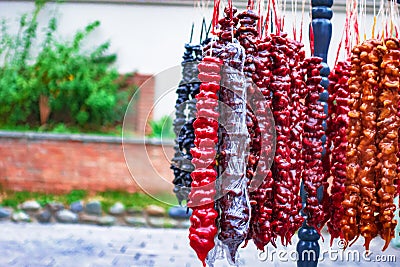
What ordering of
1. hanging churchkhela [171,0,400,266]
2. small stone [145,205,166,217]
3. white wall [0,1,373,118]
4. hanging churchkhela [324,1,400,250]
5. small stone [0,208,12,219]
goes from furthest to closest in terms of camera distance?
white wall [0,1,373,118], small stone [0,208,12,219], small stone [145,205,166,217], hanging churchkhela [324,1,400,250], hanging churchkhela [171,0,400,266]

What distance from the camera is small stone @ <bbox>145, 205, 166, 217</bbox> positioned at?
17.1 ft

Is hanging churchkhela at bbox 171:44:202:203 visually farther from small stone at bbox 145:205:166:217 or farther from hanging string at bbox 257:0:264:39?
small stone at bbox 145:205:166:217

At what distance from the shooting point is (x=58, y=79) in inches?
236

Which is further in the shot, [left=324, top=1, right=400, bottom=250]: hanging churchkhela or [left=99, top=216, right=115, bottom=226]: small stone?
[left=99, top=216, right=115, bottom=226]: small stone

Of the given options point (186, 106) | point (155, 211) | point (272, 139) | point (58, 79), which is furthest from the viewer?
point (58, 79)

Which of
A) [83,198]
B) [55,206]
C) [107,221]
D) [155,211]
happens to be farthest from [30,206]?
[155,211]

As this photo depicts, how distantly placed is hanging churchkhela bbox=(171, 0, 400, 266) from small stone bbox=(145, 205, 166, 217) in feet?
13.8

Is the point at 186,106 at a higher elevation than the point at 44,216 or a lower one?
higher

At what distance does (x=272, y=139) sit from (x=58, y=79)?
541cm

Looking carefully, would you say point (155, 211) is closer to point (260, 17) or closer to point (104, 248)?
point (104, 248)

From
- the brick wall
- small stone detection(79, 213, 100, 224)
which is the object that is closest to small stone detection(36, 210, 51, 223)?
the brick wall

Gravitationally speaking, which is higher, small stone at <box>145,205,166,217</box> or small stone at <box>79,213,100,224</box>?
small stone at <box>145,205,166,217</box>

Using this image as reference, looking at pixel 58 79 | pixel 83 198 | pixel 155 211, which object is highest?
pixel 58 79

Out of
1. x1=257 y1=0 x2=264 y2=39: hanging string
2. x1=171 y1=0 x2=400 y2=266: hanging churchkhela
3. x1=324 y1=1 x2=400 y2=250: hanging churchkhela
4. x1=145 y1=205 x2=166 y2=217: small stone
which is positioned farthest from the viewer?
x1=145 y1=205 x2=166 y2=217: small stone
